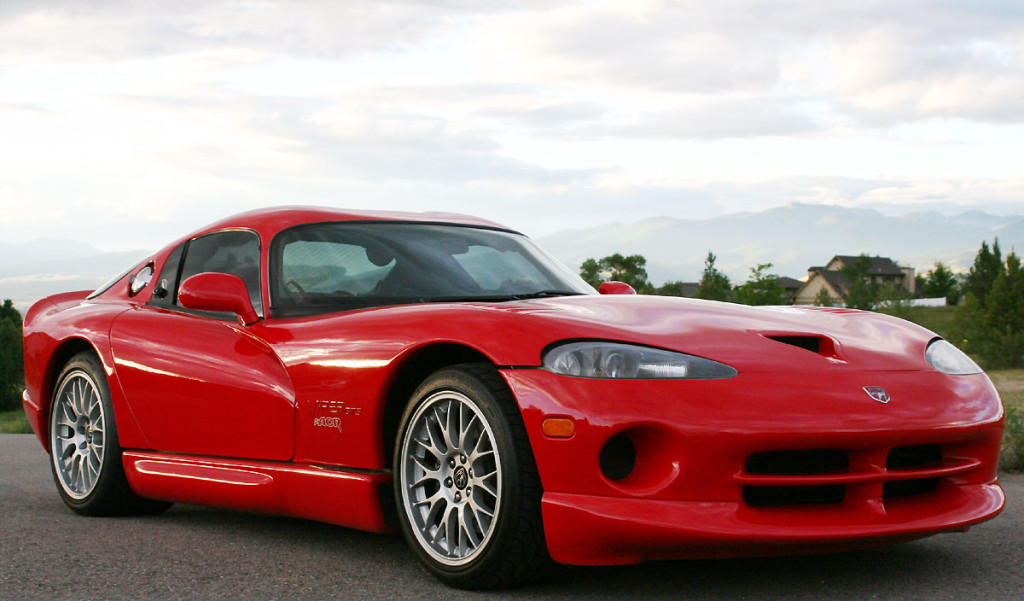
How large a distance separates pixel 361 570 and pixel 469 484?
0.59 m

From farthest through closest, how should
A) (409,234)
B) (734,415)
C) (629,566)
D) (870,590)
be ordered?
(409,234)
(629,566)
(870,590)
(734,415)

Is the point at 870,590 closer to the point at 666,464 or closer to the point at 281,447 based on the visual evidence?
the point at 666,464

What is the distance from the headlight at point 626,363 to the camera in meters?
2.97

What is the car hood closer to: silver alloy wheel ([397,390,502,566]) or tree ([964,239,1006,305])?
silver alloy wheel ([397,390,502,566])

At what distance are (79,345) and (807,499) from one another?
12.2ft

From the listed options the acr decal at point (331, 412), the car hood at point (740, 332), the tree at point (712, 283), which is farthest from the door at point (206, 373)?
the tree at point (712, 283)

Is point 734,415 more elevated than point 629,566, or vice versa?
point 734,415

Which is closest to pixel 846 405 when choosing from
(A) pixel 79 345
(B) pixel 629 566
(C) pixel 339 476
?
(B) pixel 629 566

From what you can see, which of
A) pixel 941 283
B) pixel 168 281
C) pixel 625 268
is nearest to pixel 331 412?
pixel 168 281

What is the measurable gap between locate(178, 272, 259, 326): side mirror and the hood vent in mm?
2070

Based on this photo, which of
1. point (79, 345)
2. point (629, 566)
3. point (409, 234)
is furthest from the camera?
point (79, 345)

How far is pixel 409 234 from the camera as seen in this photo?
4.52 metres

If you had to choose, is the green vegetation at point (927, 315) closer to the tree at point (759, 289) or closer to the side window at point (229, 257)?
the tree at point (759, 289)

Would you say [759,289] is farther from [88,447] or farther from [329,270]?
[329,270]
